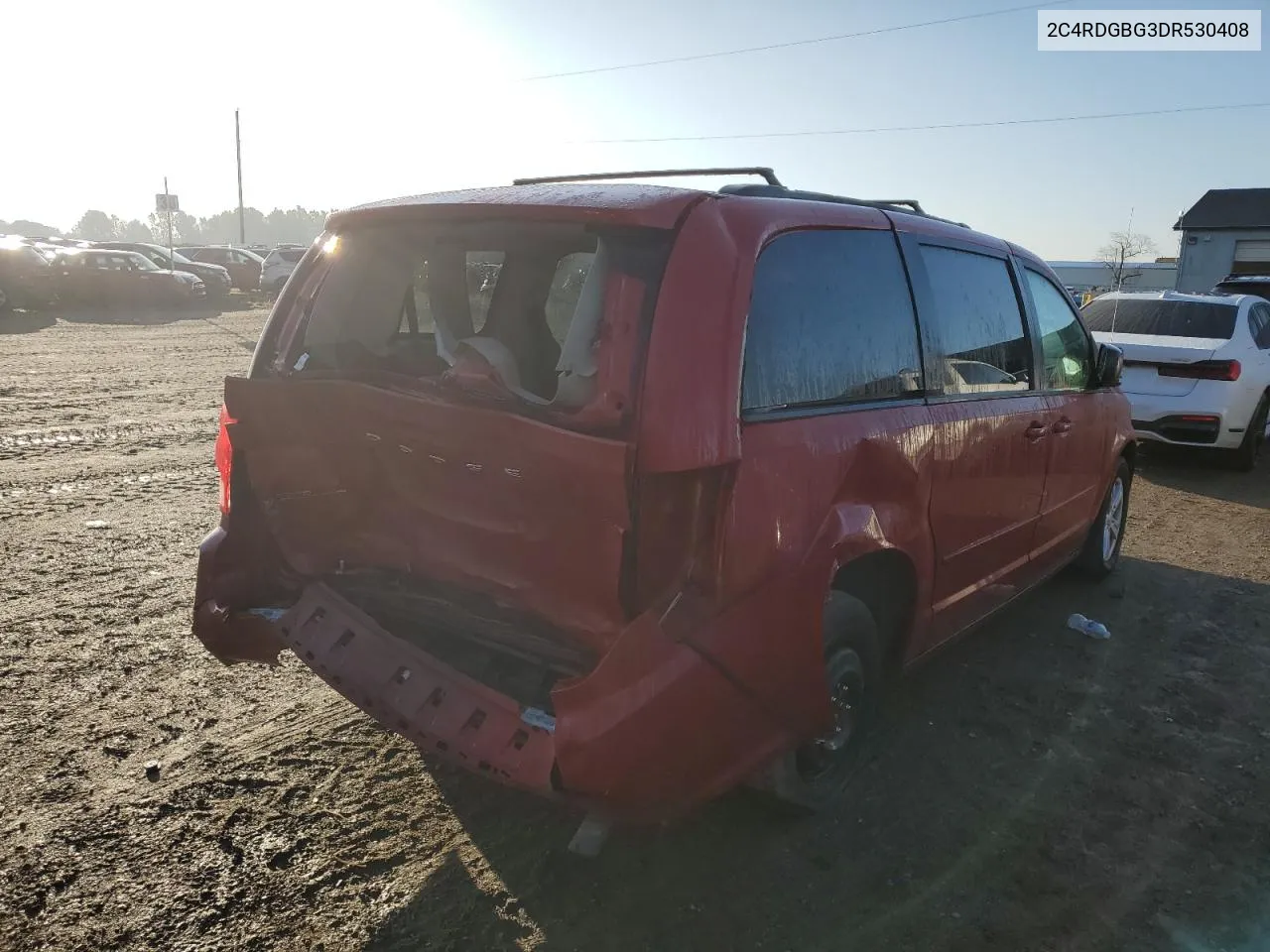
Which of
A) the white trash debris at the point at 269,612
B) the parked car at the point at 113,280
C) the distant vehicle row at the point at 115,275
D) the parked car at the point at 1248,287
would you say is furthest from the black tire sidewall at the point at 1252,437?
the parked car at the point at 113,280

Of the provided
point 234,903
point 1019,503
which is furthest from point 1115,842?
point 234,903

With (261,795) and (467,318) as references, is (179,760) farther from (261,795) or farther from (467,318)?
(467,318)

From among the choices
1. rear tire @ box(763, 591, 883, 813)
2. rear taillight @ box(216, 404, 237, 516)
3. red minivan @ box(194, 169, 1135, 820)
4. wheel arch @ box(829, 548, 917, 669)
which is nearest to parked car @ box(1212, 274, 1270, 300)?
red minivan @ box(194, 169, 1135, 820)

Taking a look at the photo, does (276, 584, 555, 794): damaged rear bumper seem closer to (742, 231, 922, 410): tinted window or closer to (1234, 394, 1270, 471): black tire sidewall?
(742, 231, 922, 410): tinted window

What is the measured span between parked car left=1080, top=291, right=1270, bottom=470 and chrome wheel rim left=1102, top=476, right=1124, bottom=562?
9.69 feet

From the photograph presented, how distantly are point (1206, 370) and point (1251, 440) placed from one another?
1.11 m

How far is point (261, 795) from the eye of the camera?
3066 mm

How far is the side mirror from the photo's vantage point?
4992 millimetres

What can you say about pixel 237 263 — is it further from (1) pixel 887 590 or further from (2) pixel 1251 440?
(1) pixel 887 590

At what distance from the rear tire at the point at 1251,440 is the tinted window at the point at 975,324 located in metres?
6.21

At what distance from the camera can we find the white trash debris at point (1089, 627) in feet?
16.1

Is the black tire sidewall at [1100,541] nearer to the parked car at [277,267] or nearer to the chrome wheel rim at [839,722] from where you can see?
the chrome wheel rim at [839,722]

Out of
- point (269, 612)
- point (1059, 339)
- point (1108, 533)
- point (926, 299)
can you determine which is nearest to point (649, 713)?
point (269, 612)

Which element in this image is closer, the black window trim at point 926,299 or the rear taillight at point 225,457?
the rear taillight at point 225,457
